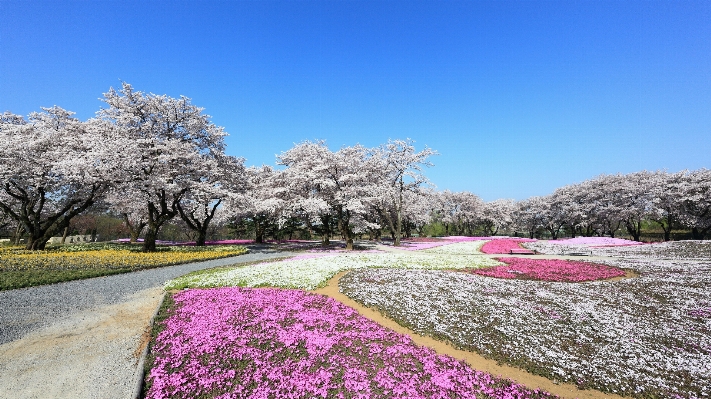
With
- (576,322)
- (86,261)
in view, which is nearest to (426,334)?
(576,322)

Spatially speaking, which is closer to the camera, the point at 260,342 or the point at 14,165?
the point at 260,342

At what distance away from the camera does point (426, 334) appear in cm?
1040

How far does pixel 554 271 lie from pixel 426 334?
54.2 feet

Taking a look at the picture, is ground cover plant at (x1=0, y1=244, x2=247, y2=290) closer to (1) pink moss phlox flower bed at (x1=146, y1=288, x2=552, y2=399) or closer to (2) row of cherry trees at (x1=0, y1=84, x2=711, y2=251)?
(2) row of cherry trees at (x1=0, y1=84, x2=711, y2=251)

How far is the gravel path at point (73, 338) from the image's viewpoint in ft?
23.4

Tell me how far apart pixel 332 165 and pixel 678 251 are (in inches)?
1485

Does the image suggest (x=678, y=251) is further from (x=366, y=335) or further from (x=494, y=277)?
(x=366, y=335)

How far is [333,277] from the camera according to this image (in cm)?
1919

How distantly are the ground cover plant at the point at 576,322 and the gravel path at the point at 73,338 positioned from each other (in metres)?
8.60

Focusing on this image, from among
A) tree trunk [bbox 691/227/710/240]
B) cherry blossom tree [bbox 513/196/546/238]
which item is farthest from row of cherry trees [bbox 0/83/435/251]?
cherry blossom tree [bbox 513/196/546/238]

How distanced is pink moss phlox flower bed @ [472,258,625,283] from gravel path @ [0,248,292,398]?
64.5ft

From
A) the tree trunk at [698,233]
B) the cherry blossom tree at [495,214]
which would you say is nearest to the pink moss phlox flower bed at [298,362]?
the tree trunk at [698,233]

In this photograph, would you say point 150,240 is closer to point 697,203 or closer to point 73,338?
point 73,338

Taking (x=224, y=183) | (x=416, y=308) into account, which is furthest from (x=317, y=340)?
(x=224, y=183)
